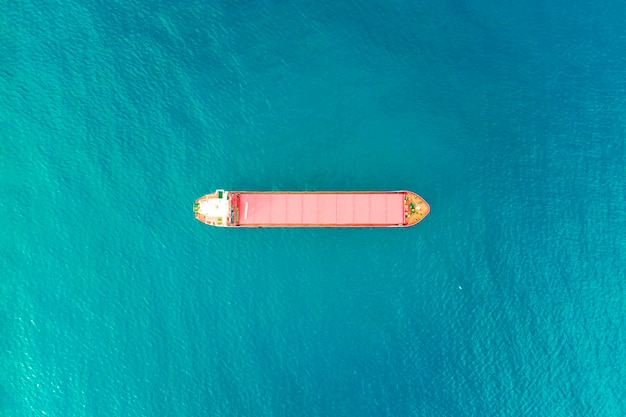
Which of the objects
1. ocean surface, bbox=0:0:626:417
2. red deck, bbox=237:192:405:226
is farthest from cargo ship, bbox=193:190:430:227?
ocean surface, bbox=0:0:626:417

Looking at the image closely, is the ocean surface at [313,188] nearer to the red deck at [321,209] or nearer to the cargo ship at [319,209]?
the cargo ship at [319,209]

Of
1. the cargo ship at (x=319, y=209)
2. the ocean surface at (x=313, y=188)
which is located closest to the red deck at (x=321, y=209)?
the cargo ship at (x=319, y=209)

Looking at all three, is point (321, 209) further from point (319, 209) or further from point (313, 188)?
point (313, 188)

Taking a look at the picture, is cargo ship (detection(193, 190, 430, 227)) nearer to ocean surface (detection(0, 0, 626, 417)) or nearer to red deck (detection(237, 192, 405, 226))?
red deck (detection(237, 192, 405, 226))

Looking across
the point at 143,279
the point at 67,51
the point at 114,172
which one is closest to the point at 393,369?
the point at 143,279

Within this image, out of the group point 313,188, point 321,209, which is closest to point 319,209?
point 321,209
